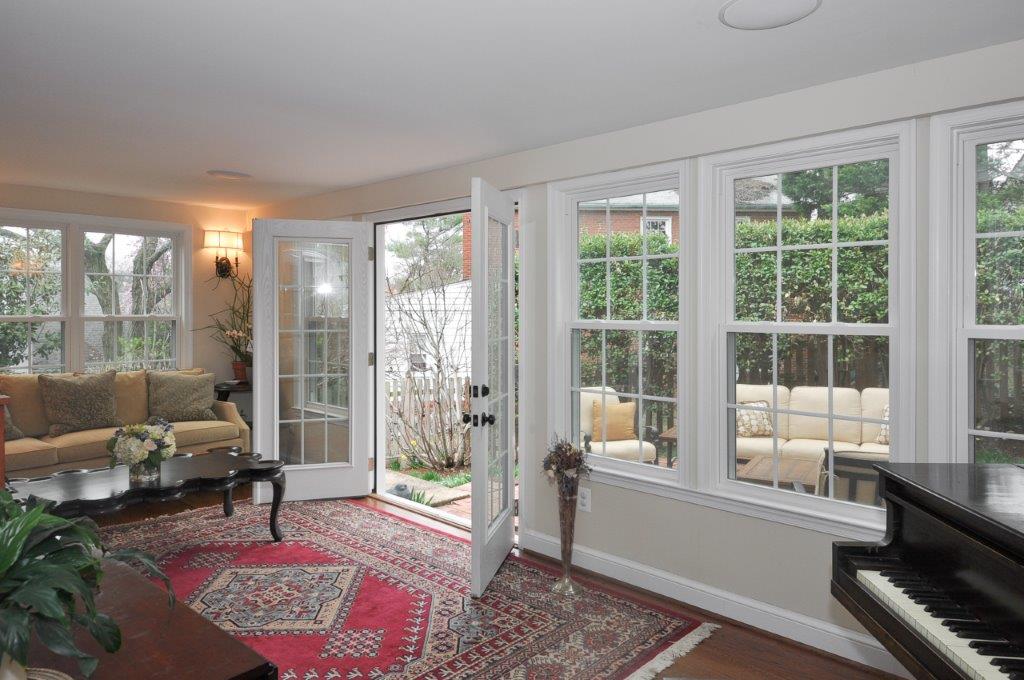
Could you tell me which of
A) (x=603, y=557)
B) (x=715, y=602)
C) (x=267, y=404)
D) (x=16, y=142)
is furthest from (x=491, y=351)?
(x=16, y=142)

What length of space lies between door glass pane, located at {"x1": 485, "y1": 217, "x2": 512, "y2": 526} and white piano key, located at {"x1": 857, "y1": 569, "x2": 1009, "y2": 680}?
1.92 meters

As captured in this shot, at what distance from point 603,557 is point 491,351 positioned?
1258mm

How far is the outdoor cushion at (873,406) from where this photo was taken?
274 centimetres

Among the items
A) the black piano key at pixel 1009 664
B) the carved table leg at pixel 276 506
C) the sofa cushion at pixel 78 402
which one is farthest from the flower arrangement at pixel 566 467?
the sofa cushion at pixel 78 402

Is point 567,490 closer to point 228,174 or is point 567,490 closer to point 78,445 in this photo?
point 228,174

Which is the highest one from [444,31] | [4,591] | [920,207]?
[444,31]

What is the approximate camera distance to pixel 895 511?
1977 mm

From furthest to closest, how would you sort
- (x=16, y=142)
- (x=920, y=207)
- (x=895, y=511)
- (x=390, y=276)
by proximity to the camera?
(x=390, y=276) → (x=16, y=142) → (x=920, y=207) → (x=895, y=511)

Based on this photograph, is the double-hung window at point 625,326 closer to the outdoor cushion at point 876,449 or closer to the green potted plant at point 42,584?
the outdoor cushion at point 876,449

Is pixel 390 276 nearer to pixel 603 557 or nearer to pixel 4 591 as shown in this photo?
pixel 603 557

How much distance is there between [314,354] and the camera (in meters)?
5.07

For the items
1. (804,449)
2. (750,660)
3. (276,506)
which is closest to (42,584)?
(750,660)

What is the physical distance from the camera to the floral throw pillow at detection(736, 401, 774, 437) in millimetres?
3074

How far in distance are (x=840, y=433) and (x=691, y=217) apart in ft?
3.90
